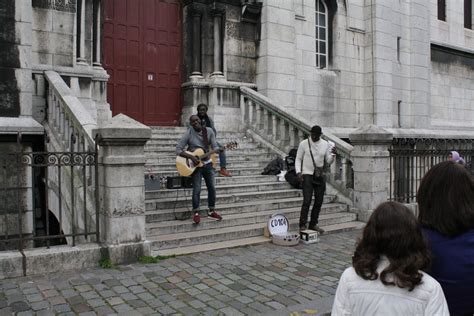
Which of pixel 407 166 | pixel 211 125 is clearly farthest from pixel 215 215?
pixel 407 166

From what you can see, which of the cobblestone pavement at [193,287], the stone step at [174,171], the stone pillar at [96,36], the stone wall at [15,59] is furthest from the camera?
the stone pillar at [96,36]

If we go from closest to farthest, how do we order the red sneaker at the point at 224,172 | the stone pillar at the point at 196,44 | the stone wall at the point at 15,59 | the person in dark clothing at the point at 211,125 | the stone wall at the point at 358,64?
the stone wall at the point at 15,59, the person in dark clothing at the point at 211,125, the red sneaker at the point at 224,172, the stone pillar at the point at 196,44, the stone wall at the point at 358,64

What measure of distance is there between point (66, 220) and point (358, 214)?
543 cm

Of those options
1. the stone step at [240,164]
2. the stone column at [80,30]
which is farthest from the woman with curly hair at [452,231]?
the stone column at [80,30]

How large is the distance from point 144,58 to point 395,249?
1074cm

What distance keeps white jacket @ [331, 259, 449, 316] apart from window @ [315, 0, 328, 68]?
13539 mm

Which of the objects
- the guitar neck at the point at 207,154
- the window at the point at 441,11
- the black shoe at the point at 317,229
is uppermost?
the window at the point at 441,11

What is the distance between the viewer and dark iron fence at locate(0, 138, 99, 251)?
245 inches

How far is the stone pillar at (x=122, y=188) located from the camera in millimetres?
6359

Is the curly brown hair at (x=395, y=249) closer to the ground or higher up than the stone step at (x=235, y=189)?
higher up

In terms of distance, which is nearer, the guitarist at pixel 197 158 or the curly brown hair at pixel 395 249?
the curly brown hair at pixel 395 249

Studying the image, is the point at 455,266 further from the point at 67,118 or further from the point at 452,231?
the point at 67,118

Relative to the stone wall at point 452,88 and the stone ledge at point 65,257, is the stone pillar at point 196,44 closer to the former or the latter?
the stone ledge at point 65,257

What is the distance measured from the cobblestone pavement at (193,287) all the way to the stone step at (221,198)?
1.50 metres
